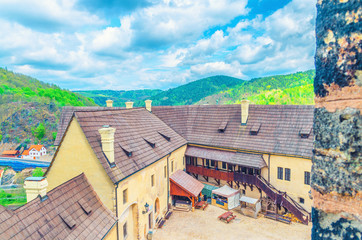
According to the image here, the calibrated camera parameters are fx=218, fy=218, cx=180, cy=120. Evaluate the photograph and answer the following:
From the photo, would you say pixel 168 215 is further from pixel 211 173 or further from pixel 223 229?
pixel 211 173

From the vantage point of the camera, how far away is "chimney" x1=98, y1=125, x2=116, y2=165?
1268 centimetres

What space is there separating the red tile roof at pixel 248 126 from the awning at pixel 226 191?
3968mm

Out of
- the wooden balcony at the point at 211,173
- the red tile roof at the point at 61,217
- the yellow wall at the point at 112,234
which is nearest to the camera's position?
the red tile roof at the point at 61,217

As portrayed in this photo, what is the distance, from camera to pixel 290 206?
17.9m

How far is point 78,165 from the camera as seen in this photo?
12875 mm

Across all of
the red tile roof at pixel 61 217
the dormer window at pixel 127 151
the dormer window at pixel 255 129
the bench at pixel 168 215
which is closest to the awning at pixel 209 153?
the dormer window at pixel 255 129

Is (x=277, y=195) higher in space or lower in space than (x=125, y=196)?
lower

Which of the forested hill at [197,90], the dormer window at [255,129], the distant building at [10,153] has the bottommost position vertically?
the distant building at [10,153]

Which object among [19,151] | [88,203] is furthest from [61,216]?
[19,151]

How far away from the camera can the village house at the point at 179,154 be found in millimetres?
12875

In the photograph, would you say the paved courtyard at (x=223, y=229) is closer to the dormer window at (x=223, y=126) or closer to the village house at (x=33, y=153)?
the dormer window at (x=223, y=126)

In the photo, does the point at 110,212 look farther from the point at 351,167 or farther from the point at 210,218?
the point at 351,167

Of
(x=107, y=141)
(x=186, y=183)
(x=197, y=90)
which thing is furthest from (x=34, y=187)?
(x=197, y=90)

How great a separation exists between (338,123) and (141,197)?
14231mm
